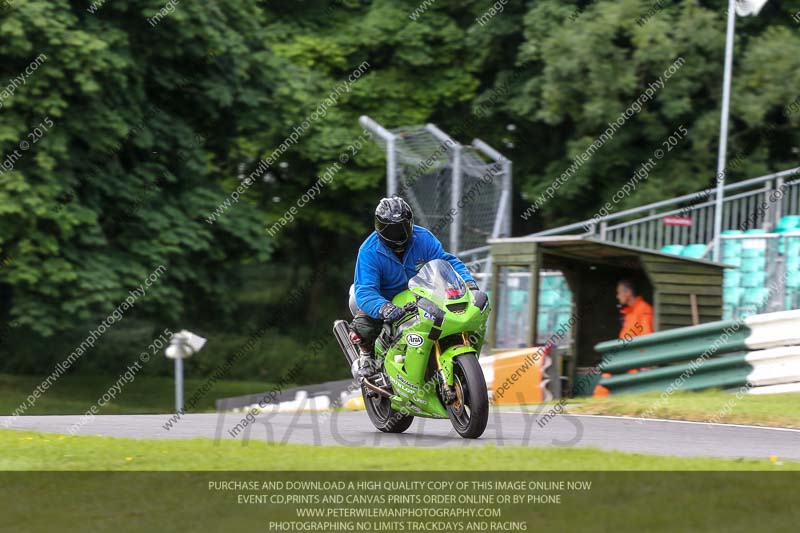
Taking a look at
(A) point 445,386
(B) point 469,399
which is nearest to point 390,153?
(A) point 445,386

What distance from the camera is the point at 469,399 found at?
9367 millimetres

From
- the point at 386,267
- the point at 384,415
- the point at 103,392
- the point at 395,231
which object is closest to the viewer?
the point at 395,231

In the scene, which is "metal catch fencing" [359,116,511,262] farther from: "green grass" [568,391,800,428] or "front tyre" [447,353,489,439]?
"front tyre" [447,353,489,439]

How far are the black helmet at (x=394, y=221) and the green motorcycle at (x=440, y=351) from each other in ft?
1.41

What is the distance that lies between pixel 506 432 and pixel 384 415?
108 centimetres

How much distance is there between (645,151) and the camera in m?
26.6

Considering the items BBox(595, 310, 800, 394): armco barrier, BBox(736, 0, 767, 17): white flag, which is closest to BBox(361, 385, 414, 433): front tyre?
BBox(595, 310, 800, 394): armco barrier

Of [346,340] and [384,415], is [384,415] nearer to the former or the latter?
[384,415]

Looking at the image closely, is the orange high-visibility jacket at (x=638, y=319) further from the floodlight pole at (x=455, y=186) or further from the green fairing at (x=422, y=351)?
the green fairing at (x=422, y=351)

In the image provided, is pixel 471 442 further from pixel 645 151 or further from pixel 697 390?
pixel 645 151

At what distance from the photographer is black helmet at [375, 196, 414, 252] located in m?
9.91

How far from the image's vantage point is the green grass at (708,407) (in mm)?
11938
